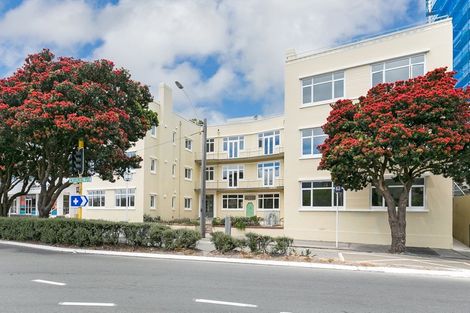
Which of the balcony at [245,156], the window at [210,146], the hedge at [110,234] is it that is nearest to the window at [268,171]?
the balcony at [245,156]

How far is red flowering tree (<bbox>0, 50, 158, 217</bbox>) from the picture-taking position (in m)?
16.0

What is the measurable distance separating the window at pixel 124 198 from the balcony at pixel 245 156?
1000 cm

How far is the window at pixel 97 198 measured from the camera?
4000 cm

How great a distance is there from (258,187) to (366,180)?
880 inches

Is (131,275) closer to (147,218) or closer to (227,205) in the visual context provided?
(147,218)

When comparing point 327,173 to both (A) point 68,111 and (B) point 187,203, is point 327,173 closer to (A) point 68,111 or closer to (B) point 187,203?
(A) point 68,111

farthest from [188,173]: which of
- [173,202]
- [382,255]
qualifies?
[382,255]

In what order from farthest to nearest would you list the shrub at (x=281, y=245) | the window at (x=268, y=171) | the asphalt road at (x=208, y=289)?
the window at (x=268, y=171) → the shrub at (x=281, y=245) → the asphalt road at (x=208, y=289)

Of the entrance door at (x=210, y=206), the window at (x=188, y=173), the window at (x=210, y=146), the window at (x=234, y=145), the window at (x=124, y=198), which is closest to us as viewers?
the window at (x=124, y=198)

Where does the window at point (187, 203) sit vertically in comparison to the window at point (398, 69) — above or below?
below

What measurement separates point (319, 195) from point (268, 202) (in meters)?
17.1

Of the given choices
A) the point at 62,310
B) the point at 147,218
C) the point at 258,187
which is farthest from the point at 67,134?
the point at 258,187

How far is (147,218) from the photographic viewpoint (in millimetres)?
35781

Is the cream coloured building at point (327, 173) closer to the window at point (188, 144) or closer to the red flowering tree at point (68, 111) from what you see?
the window at point (188, 144)
